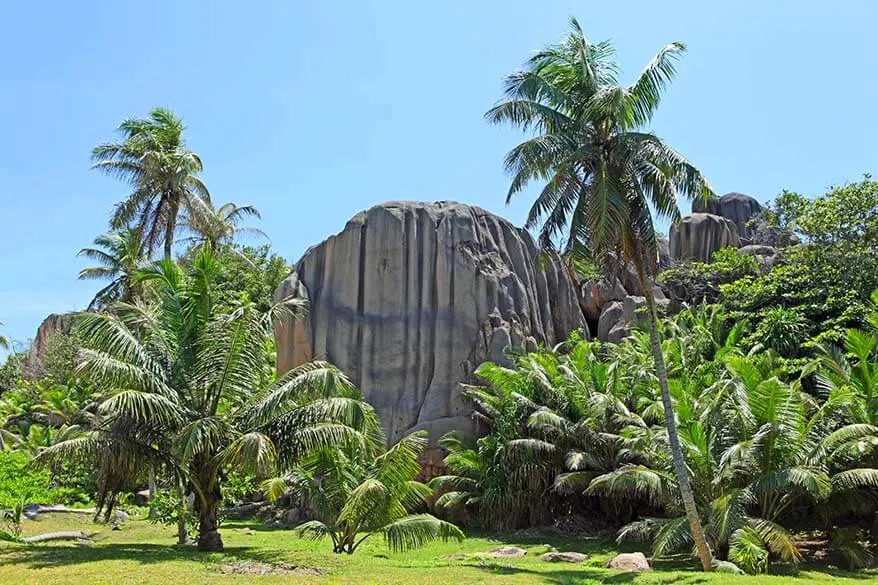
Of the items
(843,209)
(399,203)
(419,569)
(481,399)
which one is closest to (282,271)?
(399,203)

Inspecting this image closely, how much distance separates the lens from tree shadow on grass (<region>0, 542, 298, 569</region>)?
15.2 metres

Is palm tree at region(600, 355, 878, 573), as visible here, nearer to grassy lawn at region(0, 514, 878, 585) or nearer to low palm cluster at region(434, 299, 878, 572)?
low palm cluster at region(434, 299, 878, 572)

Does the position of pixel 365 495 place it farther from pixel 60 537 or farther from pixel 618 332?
pixel 618 332

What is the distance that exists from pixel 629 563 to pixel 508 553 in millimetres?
3739

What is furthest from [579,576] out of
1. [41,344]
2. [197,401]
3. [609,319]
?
[41,344]

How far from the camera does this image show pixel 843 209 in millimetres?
27203

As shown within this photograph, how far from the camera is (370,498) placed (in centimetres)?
1772

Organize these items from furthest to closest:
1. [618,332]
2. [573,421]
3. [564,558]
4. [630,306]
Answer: [630,306]
[618,332]
[573,421]
[564,558]

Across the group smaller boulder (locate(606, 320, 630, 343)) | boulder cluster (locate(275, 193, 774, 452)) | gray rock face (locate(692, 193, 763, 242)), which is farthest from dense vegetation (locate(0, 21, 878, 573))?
gray rock face (locate(692, 193, 763, 242))

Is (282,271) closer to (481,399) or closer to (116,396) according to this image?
(481,399)

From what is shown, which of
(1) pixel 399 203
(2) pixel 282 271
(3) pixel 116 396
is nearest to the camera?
(3) pixel 116 396

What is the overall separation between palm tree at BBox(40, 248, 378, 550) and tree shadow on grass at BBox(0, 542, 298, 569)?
915 millimetres

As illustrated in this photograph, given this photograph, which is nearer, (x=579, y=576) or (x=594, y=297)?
(x=579, y=576)

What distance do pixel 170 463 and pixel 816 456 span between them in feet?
47.3
